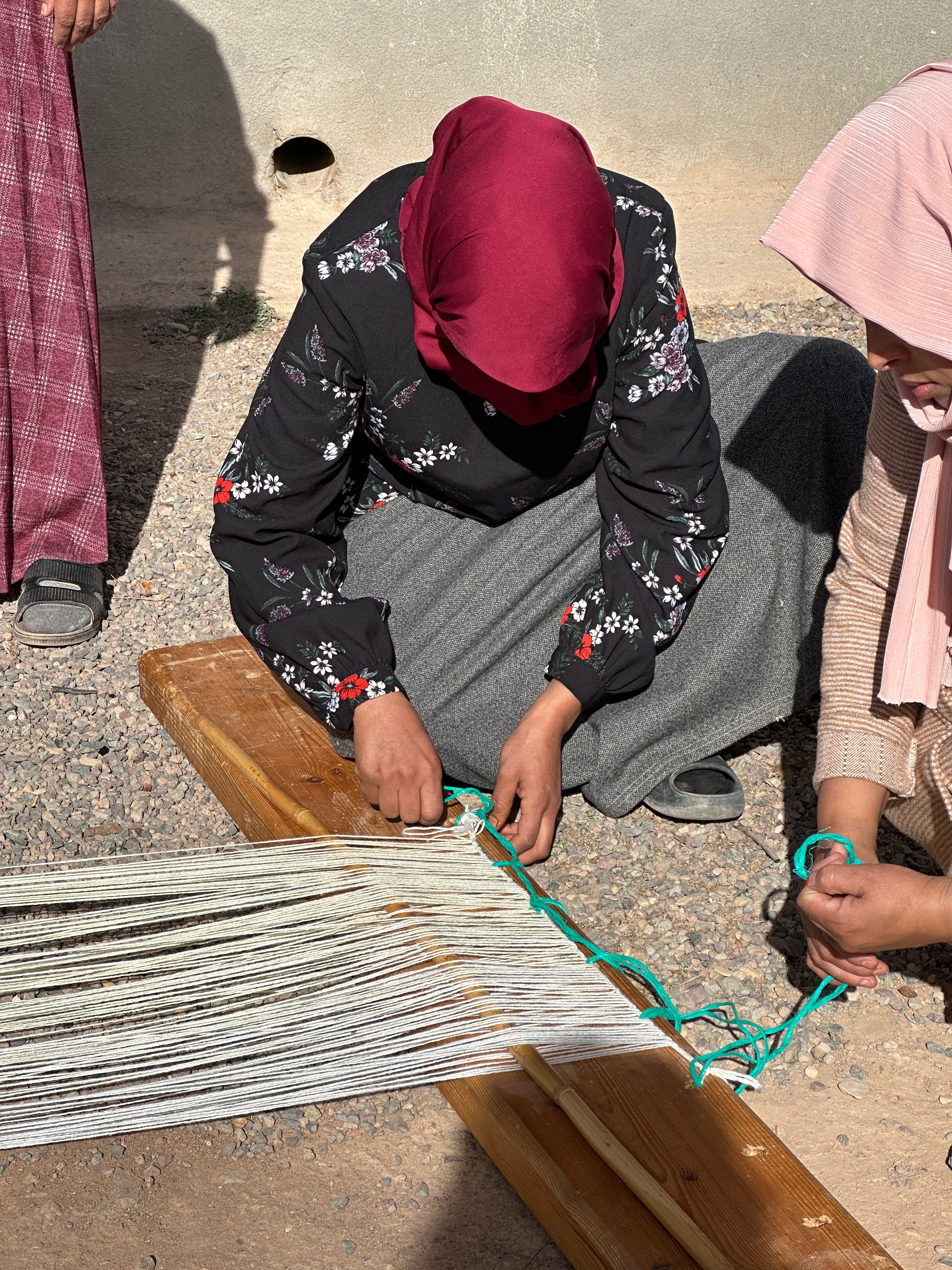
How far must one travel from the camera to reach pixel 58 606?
2.76 m

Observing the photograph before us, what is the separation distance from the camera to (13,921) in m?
1.91

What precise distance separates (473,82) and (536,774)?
15.1ft

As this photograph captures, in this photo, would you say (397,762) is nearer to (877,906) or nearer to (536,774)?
(536,774)

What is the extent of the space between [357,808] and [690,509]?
79 cm

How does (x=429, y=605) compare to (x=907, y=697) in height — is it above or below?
below

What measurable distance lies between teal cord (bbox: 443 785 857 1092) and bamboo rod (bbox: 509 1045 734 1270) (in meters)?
0.20

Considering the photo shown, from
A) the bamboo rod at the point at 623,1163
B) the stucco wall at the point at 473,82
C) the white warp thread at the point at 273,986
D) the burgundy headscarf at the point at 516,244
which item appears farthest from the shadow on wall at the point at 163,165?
the bamboo rod at the point at 623,1163

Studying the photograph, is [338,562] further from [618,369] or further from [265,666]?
[618,369]

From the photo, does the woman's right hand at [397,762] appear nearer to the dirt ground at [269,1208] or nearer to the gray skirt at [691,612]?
the gray skirt at [691,612]

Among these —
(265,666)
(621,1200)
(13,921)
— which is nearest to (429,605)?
(265,666)

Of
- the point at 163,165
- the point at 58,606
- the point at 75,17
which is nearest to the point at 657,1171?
the point at 58,606

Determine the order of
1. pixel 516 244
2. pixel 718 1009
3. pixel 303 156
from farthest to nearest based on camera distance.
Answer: pixel 303 156, pixel 718 1009, pixel 516 244

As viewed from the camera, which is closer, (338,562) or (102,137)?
(338,562)

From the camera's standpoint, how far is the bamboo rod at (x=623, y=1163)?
1321 mm
